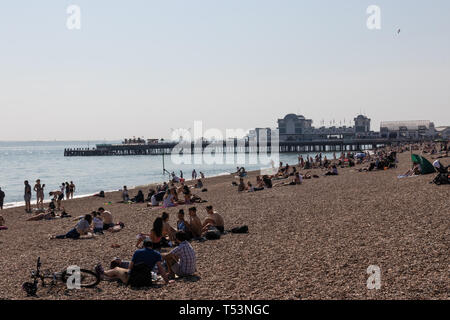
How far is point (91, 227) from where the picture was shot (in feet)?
38.0

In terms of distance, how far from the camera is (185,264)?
674cm

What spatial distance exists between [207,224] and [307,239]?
2.35 meters

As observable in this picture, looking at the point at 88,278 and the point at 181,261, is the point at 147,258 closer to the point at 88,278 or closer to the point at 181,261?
the point at 181,261

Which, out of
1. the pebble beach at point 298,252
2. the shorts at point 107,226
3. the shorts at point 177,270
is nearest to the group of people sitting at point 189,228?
the pebble beach at point 298,252

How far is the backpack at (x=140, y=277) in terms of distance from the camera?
6.29m

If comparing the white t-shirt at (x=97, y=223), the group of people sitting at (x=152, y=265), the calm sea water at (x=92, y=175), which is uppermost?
the group of people sitting at (x=152, y=265)

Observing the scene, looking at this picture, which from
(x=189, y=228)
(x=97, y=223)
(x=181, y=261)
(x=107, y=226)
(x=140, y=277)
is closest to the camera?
(x=140, y=277)

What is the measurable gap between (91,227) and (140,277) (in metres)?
5.75

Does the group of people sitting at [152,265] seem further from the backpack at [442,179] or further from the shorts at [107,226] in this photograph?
the backpack at [442,179]

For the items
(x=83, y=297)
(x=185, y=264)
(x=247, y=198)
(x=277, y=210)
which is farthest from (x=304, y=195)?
(x=83, y=297)

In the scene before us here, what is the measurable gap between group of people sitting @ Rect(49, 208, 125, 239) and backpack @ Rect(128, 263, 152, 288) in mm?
4870

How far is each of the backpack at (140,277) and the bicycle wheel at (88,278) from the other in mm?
506

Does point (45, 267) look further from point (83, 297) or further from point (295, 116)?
point (295, 116)

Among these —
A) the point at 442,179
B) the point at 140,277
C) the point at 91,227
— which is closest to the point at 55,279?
the point at 140,277
